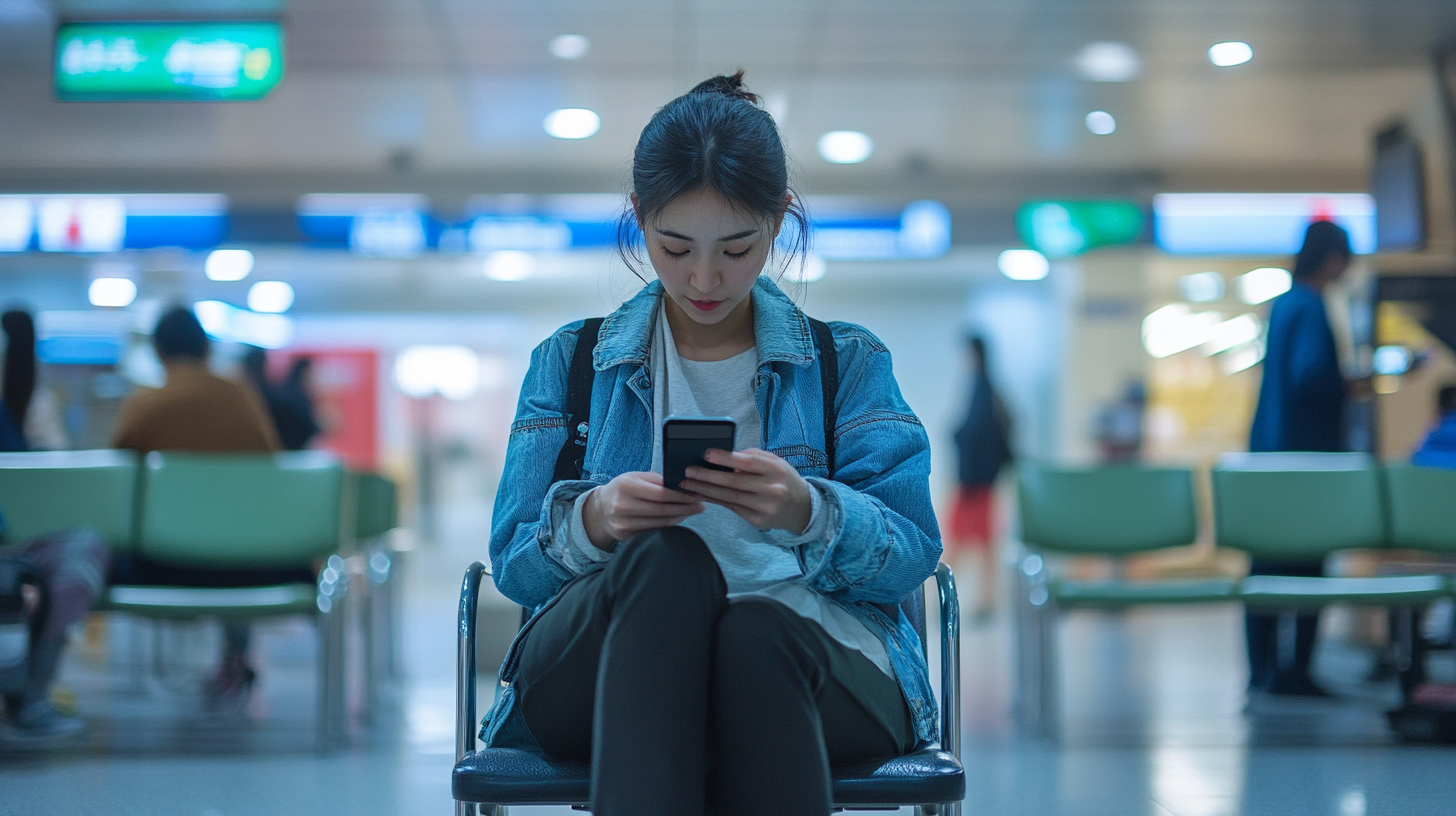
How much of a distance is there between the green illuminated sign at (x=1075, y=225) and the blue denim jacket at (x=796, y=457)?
5662mm

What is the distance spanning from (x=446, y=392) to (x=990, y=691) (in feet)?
29.0

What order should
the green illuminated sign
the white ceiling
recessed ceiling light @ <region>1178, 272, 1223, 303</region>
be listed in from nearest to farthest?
the white ceiling → the green illuminated sign → recessed ceiling light @ <region>1178, 272, 1223, 303</region>

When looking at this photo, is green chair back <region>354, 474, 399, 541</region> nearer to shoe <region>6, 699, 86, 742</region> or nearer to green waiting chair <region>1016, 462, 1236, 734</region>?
shoe <region>6, 699, 86, 742</region>

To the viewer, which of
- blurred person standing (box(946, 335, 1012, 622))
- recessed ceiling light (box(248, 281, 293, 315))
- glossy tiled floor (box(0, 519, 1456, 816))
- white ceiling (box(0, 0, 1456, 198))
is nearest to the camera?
glossy tiled floor (box(0, 519, 1456, 816))

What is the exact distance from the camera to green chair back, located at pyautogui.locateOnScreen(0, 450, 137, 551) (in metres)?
3.45

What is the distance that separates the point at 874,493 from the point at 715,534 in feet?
0.68

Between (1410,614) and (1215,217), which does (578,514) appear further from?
(1215,217)

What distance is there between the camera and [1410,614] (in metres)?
3.42

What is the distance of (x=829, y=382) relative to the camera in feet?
4.83

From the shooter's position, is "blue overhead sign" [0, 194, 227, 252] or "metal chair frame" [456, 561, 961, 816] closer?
"metal chair frame" [456, 561, 961, 816]

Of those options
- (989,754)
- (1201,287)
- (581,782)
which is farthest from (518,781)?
(1201,287)

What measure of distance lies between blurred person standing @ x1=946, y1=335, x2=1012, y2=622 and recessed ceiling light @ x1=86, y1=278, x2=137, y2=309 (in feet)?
27.2

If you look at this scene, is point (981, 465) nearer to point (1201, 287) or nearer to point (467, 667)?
point (1201, 287)

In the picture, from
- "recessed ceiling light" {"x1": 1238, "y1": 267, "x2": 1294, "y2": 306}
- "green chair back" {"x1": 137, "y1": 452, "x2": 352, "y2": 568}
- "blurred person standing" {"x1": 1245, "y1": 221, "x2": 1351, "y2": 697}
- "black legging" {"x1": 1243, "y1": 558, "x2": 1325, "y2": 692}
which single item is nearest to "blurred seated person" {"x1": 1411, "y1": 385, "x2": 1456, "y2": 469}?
"blurred person standing" {"x1": 1245, "y1": 221, "x2": 1351, "y2": 697}
